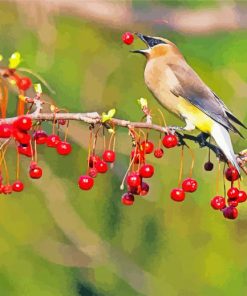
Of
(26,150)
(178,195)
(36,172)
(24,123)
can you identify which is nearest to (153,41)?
(178,195)

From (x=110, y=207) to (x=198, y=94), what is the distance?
128 cm

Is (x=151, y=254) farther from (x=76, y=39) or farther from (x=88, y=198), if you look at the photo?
(x=76, y=39)

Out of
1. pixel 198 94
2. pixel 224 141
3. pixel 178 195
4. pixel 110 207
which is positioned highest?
pixel 198 94

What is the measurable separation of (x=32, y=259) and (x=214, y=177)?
28.4 inches

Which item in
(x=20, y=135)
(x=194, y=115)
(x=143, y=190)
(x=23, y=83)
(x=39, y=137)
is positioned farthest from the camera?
(x=194, y=115)

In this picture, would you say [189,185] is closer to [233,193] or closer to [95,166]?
[233,193]

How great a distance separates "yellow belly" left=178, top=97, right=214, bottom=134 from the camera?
2275 mm

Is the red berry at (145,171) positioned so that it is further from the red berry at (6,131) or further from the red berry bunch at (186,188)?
the red berry at (6,131)

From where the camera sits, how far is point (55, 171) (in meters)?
3.46

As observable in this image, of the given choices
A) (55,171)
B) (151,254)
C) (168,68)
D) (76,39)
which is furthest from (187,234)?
(168,68)

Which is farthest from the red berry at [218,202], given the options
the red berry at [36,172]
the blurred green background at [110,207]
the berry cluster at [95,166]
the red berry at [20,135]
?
the blurred green background at [110,207]

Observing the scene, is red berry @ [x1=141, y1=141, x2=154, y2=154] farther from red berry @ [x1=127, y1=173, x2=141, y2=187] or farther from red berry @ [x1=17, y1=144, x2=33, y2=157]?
red berry @ [x1=17, y1=144, x2=33, y2=157]

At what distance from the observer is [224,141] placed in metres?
2.05

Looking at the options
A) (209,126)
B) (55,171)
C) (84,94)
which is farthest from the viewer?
(55,171)
